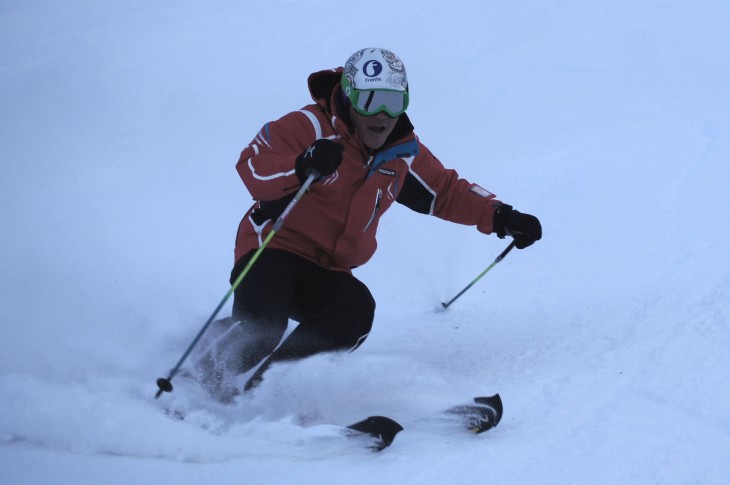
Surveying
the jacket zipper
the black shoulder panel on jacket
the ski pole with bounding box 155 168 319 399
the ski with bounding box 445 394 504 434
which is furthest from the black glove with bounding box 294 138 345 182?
the ski with bounding box 445 394 504 434

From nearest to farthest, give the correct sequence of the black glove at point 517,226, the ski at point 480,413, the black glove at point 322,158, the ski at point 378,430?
1. the ski at point 378,430
2. the black glove at point 322,158
3. the ski at point 480,413
4. the black glove at point 517,226

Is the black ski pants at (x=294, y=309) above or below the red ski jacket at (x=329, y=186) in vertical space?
below

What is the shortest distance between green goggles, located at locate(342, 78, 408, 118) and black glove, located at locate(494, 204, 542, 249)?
914mm

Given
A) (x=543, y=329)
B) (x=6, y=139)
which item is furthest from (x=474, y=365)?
(x=6, y=139)

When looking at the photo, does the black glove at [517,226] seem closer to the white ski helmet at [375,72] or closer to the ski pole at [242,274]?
→ the white ski helmet at [375,72]

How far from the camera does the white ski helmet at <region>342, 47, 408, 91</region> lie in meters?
3.29

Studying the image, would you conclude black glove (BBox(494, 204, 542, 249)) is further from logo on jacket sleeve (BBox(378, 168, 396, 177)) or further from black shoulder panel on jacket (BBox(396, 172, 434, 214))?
logo on jacket sleeve (BBox(378, 168, 396, 177))

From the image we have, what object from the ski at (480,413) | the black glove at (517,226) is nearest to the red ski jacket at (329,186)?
the black glove at (517,226)

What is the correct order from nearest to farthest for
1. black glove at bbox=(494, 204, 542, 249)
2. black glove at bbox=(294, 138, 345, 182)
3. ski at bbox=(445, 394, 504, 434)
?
1. black glove at bbox=(294, 138, 345, 182)
2. ski at bbox=(445, 394, 504, 434)
3. black glove at bbox=(494, 204, 542, 249)

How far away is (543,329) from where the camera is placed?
428 cm

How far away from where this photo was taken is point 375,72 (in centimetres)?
332

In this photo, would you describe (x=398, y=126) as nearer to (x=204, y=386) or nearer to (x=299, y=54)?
(x=204, y=386)

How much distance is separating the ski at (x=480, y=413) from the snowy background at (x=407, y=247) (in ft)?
0.24

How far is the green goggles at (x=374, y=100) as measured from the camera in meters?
3.28
